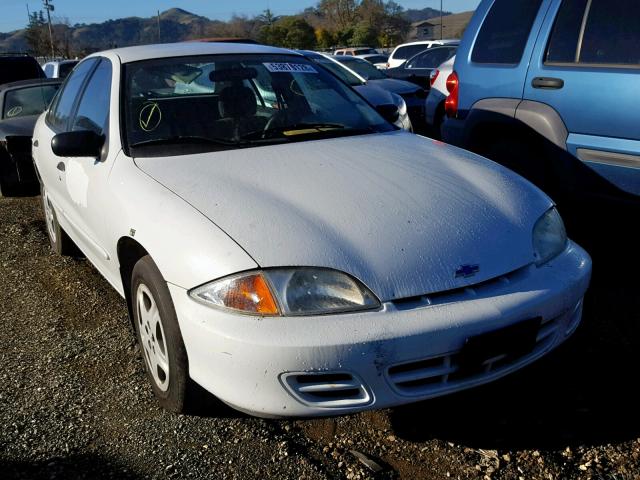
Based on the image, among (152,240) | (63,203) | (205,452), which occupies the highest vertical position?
(152,240)

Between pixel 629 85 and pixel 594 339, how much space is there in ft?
4.95

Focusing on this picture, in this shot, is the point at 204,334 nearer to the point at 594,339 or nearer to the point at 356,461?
the point at 356,461

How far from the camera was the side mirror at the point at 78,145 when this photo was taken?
3.24 m

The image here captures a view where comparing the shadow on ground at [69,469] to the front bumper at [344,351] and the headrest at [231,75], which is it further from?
the headrest at [231,75]

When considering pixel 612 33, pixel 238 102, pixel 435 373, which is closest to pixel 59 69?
pixel 238 102

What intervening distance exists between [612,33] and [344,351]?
294 centimetres

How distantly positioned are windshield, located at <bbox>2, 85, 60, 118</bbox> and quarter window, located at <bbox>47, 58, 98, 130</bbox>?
345 centimetres

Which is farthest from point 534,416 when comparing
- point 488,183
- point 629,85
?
point 629,85

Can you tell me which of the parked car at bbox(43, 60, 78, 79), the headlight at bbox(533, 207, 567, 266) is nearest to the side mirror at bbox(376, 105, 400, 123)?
the headlight at bbox(533, 207, 567, 266)

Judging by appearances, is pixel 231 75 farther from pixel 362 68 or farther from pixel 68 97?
pixel 362 68

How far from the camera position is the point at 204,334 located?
2289 mm

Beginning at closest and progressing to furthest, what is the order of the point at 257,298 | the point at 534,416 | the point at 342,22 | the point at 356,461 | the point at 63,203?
the point at 257,298 < the point at 356,461 < the point at 534,416 < the point at 63,203 < the point at 342,22

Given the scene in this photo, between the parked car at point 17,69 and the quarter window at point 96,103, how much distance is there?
314 inches

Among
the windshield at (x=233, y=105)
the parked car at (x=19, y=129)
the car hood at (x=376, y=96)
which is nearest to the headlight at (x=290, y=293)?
the windshield at (x=233, y=105)
